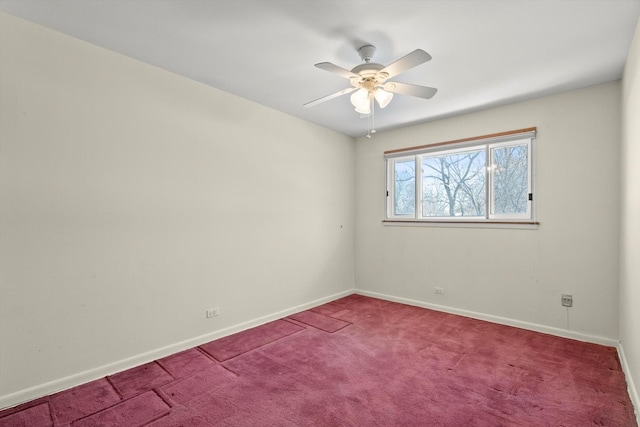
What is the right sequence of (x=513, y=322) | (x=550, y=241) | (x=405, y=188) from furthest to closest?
(x=405, y=188), (x=513, y=322), (x=550, y=241)

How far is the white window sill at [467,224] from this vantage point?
3.38 metres

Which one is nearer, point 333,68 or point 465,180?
point 333,68

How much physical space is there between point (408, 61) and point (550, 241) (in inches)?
98.1

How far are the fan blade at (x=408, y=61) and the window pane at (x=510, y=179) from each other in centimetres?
212

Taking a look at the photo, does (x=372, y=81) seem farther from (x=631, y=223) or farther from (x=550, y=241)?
(x=550, y=241)

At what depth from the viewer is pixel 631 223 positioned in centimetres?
226

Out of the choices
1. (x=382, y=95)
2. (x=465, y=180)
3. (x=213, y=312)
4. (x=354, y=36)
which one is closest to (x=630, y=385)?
(x=465, y=180)

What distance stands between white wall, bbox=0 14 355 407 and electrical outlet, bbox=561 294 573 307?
9.50 feet

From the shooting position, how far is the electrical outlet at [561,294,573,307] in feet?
10.3

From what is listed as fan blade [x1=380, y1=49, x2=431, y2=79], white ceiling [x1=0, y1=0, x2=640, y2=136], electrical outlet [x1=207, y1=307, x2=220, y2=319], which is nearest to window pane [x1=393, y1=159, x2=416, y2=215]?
white ceiling [x1=0, y1=0, x2=640, y2=136]

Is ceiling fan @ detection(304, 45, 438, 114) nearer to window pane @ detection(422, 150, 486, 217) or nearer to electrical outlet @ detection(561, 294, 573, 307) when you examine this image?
window pane @ detection(422, 150, 486, 217)

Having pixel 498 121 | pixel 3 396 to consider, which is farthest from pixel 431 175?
pixel 3 396

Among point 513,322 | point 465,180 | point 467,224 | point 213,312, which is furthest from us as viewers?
point 465,180

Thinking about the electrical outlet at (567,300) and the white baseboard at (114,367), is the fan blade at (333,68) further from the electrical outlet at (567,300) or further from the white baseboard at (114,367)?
the electrical outlet at (567,300)
